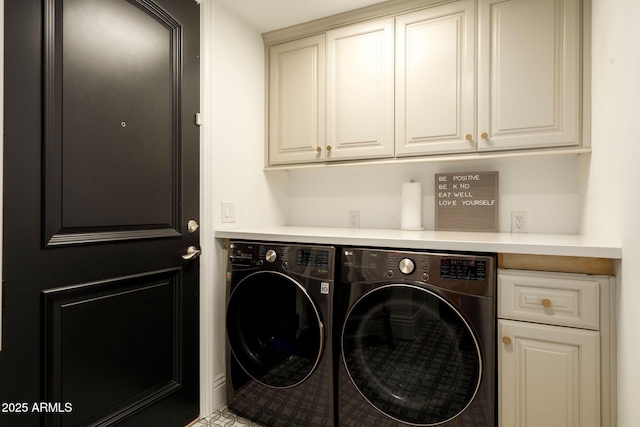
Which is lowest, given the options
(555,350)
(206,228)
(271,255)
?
(555,350)

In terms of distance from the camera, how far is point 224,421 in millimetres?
1752

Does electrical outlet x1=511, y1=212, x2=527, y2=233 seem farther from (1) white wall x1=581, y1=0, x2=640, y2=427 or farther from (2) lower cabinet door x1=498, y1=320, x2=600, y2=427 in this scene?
(2) lower cabinet door x1=498, y1=320, x2=600, y2=427

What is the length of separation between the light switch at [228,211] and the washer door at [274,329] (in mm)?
395

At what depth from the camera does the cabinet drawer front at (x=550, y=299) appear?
1.17 metres

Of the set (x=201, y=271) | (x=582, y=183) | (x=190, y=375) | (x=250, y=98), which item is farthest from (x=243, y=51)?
(x=582, y=183)

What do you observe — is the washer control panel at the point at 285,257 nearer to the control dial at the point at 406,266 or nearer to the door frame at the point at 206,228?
the door frame at the point at 206,228

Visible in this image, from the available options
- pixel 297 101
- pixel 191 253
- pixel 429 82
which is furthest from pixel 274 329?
pixel 429 82

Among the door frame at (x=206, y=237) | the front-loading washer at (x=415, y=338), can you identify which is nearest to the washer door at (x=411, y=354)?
the front-loading washer at (x=415, y=338)

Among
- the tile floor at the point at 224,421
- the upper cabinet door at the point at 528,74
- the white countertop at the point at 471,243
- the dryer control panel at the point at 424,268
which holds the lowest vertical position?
the tile floor at the point at 224,421

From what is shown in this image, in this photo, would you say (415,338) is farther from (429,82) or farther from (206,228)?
(429,82)

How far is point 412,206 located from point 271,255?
882 millimetres

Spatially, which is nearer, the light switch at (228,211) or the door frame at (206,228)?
the door frame at (206,228)

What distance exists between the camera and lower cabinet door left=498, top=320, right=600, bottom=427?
1.16 meters

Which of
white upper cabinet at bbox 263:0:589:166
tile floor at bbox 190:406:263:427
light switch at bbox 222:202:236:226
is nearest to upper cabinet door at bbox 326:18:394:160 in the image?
white upper cabinet at bbox 263:0:589:166
